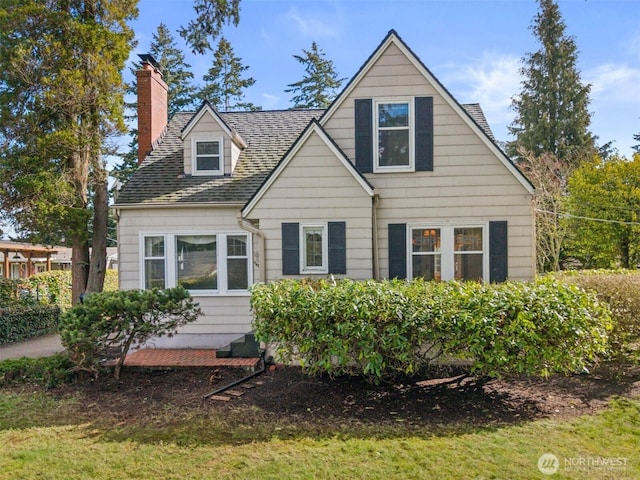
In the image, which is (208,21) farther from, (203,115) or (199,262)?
(199,262)

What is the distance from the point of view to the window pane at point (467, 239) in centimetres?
888

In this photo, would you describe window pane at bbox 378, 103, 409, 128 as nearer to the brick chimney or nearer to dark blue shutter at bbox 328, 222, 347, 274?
dark blue shutter at bbox 328, 222, 347, 274

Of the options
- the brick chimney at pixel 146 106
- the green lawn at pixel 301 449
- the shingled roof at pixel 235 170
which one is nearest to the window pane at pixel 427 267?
the shingled roof at pixel 235 170

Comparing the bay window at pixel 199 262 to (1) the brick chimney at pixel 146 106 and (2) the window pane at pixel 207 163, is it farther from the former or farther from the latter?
(1) the brick chimney at pixel 146 106

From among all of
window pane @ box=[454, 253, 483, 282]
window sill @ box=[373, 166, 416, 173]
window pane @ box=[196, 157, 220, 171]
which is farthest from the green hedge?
window pane @ box=[454, 253, 483, 282]

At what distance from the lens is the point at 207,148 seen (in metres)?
11.2

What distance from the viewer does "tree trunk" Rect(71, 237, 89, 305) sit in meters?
13.4

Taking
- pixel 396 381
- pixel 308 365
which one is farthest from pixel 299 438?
pixel 396 381

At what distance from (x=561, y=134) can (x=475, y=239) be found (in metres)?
30.7

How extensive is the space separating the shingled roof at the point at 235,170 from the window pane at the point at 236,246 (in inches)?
36.5

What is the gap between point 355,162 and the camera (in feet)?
30.1

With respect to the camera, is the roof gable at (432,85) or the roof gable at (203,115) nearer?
the roof gable at (432,85)

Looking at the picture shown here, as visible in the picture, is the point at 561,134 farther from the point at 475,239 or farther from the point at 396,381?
the point at 396,381

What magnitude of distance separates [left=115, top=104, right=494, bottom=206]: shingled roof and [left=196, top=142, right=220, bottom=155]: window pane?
0.68m
